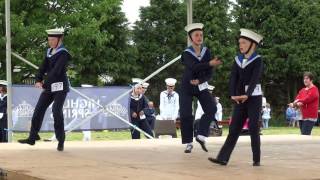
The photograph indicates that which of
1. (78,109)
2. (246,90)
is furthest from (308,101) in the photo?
(246,90)

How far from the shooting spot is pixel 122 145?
1101 centimetres

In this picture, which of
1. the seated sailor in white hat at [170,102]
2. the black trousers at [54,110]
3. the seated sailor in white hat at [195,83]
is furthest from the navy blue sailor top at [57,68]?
the seated sailor in white hat at [170,102]

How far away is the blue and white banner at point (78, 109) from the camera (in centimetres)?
1542

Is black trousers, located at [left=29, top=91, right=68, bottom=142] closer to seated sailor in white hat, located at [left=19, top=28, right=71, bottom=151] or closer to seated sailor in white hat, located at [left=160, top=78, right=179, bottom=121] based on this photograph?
seated sailor in white hat, located at [left=19, top=28, right=71, bottom=151]

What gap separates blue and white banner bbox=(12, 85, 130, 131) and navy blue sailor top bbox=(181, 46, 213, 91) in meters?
6.75

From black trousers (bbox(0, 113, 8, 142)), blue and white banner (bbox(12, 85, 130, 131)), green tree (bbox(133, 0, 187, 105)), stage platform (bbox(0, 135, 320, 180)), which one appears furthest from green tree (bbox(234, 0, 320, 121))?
stage platform (bbox(0, 135, 320, 180))

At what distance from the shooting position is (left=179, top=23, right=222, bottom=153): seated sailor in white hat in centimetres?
891

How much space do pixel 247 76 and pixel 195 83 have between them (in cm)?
165

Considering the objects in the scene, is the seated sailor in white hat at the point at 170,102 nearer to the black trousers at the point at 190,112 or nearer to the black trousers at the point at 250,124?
the black trousers at the point at 190,112

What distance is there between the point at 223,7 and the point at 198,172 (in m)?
52.6

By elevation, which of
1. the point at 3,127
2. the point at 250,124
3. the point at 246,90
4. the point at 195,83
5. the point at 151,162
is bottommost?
the point at 151,162

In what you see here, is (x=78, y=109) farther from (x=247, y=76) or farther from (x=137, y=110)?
(x=247, y=76)

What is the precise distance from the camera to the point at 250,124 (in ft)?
24.7

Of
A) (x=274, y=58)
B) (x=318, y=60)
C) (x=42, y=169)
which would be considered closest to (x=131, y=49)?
(x=274, y=58)
